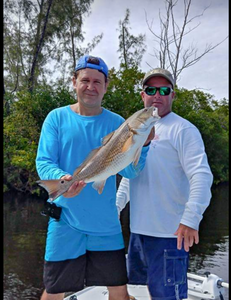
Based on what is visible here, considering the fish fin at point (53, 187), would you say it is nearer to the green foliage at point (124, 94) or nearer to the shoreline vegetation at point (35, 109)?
the shoreline vegetation at point (35, 109)

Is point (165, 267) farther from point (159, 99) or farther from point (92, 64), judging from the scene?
point (92, 64)

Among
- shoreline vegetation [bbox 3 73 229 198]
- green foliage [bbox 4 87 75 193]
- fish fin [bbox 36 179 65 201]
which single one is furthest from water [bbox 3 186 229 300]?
fish fin [bbox 36 179 65 201]

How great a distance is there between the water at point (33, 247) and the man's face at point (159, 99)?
576 cm

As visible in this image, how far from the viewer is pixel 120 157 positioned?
215 cm

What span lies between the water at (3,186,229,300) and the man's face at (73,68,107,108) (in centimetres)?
616

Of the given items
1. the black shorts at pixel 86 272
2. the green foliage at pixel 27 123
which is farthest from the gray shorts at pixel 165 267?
the green foliage at pixel 27 123

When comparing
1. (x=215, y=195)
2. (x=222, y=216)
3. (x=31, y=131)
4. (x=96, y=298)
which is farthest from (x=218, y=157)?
(x=96, y=298)

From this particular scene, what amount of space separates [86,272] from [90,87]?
1.33 m

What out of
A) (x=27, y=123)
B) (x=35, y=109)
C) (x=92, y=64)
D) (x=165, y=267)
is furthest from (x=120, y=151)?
(x=35, y=109)

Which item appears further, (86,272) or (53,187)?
(86,272)

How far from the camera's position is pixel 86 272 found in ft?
8.23

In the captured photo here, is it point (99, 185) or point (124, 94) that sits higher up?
point (124, 94)

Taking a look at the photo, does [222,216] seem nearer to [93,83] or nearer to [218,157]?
[218,157]

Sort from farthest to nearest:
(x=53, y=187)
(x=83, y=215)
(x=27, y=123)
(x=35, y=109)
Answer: (x=35, y=109)
(x=27, y=123)
(x=83, y=215)
(x=53, y=187)
